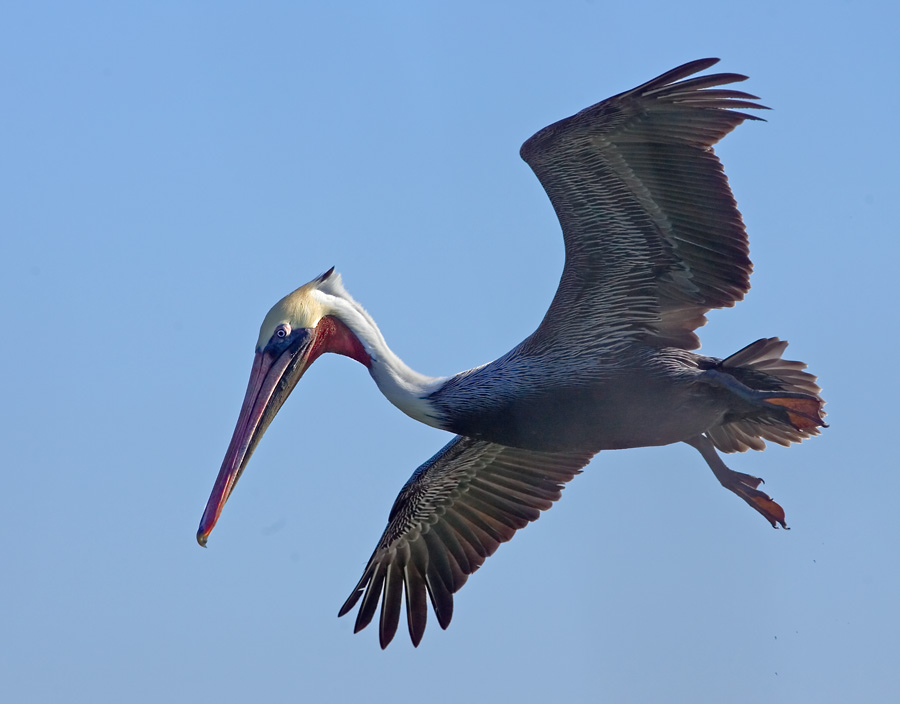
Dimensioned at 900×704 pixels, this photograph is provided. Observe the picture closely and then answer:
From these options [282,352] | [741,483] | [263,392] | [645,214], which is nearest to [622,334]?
[645,214]

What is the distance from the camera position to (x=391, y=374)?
8195 mm

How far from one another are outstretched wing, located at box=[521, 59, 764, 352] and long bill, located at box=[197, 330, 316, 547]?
1598 millimetres

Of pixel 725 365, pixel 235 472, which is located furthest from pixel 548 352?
pixel 235 472

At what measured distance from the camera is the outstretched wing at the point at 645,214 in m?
7.37

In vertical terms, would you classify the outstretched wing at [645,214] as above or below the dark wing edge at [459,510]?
above

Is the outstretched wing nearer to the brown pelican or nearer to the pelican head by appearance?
the brown pelican

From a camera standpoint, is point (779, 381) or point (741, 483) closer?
point (779, 381)

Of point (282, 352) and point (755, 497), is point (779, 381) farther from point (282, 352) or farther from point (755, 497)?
point (282, 352)

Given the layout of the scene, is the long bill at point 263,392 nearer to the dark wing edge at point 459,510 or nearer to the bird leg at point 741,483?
the dark wing edge at point 459,510

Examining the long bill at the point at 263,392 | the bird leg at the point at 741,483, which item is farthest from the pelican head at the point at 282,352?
the bird leg at the point at 741,483

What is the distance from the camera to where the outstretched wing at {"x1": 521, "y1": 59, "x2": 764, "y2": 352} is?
24.2 feet

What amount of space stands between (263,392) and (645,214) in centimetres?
286

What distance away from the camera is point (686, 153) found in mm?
7465

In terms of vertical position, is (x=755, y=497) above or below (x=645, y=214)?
Result: below
